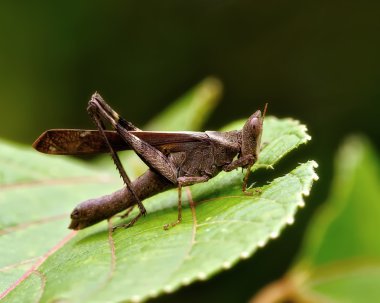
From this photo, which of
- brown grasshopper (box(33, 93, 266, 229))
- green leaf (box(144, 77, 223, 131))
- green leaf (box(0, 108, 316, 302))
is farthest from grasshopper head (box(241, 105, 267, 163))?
green leaf (box(144, 77, 223, 131))

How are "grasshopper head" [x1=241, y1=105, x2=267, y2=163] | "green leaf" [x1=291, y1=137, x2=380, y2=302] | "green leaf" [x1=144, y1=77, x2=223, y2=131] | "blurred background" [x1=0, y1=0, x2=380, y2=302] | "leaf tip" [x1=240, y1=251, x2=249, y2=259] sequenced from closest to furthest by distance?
1. "leaf tip" [x1=240, y1=251, x2=249, y2=259]
2. "grasshopper head" [x1=241, y1=105, x2=267, y2=163]
3. "green leaf" [x1=291, y1=137, x2=380, y2=302]
4. "green leaf" [x1=144, y1=77, x2=223, y2=131]
5. "blurred background" [x1=0, y1=0, x2=380, y2=302]

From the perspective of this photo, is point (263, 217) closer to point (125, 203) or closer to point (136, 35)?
point (125, 203)

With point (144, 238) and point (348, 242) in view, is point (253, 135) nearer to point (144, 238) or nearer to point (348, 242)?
point (144, 238)

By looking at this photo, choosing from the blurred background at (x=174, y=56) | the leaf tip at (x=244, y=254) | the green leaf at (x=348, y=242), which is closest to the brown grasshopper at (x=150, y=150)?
the leaf tip at (x=244, y=254)

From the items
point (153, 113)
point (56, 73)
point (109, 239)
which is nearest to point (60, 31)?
point (56, 73)

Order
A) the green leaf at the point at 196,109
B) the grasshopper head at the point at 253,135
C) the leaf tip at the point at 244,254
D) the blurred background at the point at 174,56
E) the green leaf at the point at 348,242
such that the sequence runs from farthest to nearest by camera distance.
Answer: the blurred background at the point at 174,56, the green leaf at the point at 196,109, the green leaf at the point at 348,242, the grasshopper head at the point at 253,135, the leaf tip at the point at 244,254

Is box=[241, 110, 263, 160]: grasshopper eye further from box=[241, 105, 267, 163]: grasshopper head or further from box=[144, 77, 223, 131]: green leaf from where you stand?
box=[144, 77, 223, 131]: green leaf

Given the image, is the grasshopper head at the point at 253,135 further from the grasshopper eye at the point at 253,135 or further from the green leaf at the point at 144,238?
the green leaf at the point at 144,238
